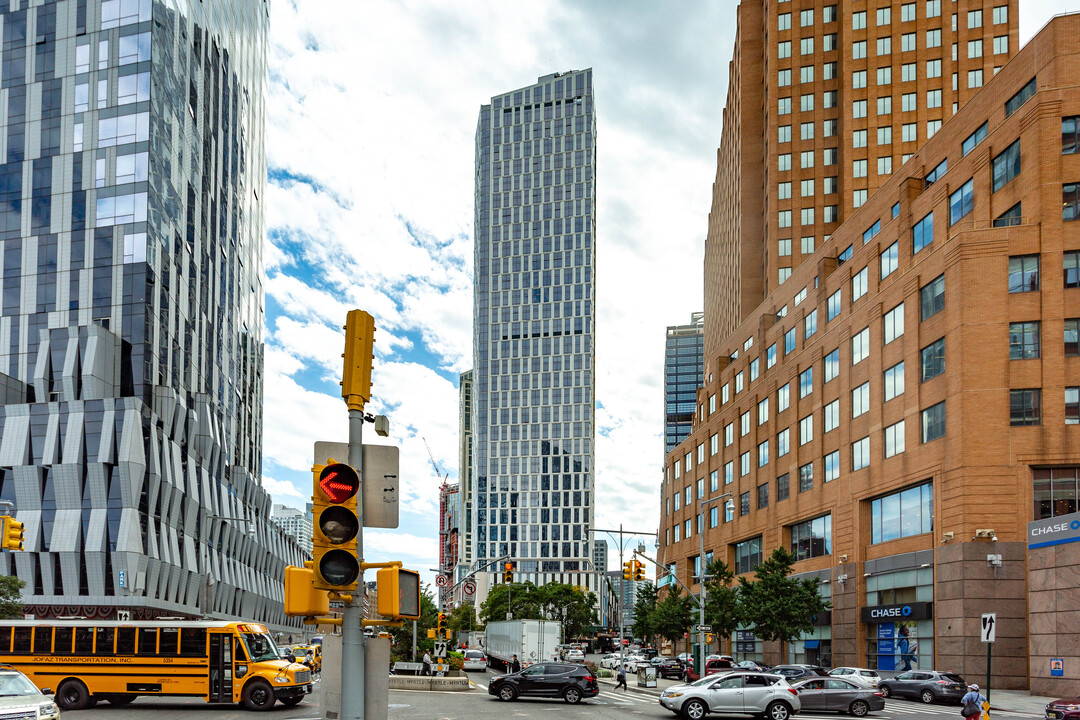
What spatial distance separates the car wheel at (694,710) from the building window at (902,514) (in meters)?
A: 28.1

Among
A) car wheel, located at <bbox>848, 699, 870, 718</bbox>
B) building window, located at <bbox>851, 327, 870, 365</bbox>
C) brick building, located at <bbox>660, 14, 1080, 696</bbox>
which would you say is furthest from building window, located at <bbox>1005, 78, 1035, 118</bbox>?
car wheel, located at <bbox>848, 699, 870, 718</bbox>

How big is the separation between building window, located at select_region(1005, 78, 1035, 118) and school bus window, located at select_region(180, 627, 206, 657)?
4676 centimetres

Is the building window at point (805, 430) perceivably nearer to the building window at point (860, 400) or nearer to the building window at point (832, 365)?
the building window at point (832, 365)

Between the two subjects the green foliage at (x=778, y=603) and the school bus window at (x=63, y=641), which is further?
the green foliage at (x=778, y=603)

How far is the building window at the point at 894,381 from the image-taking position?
193ft

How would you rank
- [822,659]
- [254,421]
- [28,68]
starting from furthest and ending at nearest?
[254,421] < [28,68] < [822,659]

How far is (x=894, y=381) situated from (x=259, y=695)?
4208 cm

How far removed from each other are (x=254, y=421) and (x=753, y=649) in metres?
83.9

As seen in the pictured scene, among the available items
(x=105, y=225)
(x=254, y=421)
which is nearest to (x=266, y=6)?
(x=254, y=421)

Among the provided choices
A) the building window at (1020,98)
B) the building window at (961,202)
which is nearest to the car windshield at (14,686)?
the building window at (961,202)

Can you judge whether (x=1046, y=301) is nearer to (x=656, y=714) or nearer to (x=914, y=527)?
(x=914, y=527)

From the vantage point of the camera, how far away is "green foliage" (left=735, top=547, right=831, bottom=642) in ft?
196

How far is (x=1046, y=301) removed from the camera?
165 feet

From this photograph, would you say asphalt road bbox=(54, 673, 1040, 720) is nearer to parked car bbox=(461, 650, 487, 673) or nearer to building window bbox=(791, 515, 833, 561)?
parked car bbox=(461, 650, 487, 673)
